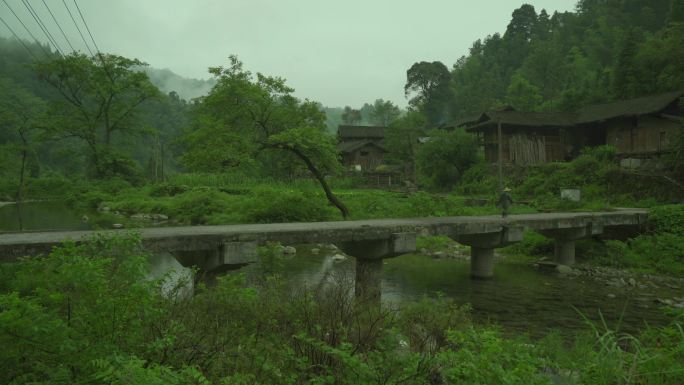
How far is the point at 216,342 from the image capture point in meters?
4.80

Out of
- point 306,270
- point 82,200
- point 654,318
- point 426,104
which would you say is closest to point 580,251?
point 654,318

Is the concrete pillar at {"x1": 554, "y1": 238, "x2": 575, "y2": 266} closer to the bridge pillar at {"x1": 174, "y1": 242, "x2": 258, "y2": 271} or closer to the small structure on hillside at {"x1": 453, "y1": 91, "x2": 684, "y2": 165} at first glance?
the bridge pillar at {"x1": 174, "y1": 242, "x2": 258, "y2": 271}

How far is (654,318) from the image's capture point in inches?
438

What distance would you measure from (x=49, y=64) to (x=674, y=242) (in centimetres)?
4722

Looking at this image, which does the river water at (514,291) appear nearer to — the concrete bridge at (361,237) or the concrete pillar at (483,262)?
the concrete pillar at (483,262)

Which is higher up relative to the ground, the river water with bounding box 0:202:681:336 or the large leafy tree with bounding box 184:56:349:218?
the large leafy tree with bounding box 184:56:349:218

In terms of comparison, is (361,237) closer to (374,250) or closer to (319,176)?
(374,250)

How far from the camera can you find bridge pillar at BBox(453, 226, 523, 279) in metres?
14.5

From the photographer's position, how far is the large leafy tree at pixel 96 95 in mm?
41250

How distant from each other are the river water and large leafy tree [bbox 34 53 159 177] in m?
30.3

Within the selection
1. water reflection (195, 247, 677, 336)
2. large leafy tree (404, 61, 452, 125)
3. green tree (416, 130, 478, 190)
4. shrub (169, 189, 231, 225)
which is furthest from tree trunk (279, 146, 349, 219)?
large leafy tree (404, 61, 452, 125)

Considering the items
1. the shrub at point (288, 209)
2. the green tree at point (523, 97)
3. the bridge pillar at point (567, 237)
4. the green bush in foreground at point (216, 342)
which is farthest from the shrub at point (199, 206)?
the green tree at point (523, 97)

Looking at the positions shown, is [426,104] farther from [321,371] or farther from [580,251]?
[321,371]

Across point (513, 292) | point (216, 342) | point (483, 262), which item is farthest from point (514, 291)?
point (216, 342)
